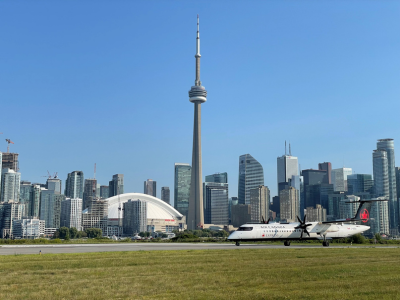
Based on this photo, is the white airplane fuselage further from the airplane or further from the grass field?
the grass field

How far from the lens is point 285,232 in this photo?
7038 centimetres

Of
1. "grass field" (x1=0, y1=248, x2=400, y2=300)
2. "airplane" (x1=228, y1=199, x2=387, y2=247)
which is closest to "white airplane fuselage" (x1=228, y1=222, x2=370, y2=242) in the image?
"airplane" (x1=228, y1=199, x2=387, y2=247)

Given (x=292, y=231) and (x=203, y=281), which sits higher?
(x=203, y=281)

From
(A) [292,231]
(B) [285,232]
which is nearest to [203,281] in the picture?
(B) [285,232]

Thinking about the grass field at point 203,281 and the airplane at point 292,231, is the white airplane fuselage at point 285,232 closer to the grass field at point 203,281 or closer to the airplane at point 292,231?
the airplane at point 292,231

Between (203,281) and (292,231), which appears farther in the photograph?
(292,231)

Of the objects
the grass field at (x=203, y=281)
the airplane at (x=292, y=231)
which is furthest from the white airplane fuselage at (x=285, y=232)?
the grass field at (x=203, y=281)

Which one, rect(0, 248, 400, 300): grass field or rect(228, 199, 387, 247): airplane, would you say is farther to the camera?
rect(228, 199, 387, 247): airplane

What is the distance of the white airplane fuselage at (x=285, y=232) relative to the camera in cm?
6794

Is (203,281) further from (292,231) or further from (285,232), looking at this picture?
(292,231)

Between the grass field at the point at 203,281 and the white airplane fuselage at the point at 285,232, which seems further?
the white airplane fuselage at the point at 285,232

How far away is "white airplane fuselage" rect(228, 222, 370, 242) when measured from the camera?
2675 inches

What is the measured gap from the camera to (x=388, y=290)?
18531 mm

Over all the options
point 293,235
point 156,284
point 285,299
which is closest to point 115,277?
point 156,284
